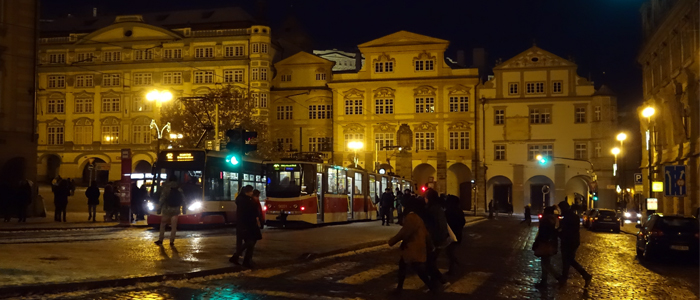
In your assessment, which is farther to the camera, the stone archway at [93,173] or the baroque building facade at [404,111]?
the stone archway at [93,173]

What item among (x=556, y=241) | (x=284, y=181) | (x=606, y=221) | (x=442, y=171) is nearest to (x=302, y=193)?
(x=284, y=181)

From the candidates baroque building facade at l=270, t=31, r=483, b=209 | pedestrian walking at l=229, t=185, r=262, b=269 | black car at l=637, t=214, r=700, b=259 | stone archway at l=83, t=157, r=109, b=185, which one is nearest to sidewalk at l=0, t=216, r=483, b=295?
pedestrian walking at l=229, t=185, r=262, b=269

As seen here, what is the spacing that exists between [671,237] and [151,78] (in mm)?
58575

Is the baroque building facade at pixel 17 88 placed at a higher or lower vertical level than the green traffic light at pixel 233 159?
higher

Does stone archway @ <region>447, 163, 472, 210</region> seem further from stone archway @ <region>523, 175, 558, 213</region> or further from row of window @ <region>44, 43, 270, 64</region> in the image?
row of window @ <region>44, 43, 270, 64</region>

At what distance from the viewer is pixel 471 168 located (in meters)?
67.5

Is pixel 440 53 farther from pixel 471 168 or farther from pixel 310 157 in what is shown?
pixel 310 157

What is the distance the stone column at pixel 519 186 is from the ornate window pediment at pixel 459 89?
8.30 metres

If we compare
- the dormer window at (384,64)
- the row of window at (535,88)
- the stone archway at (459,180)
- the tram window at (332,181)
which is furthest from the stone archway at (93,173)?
the tram window at (332,181)

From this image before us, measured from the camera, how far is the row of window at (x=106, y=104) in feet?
230

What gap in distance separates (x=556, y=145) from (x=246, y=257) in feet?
181

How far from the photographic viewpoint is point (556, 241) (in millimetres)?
13906

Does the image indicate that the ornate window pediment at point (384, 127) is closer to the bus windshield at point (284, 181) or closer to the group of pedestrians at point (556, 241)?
the bus windshield at point (284, 181)

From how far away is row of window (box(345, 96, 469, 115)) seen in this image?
67.9 meters
